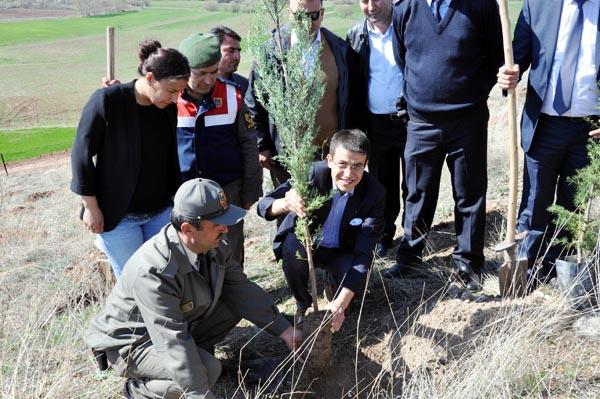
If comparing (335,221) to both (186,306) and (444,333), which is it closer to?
(444,333)

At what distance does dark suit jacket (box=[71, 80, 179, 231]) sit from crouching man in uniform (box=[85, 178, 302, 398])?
68cm

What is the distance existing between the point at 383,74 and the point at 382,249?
152 centimetres

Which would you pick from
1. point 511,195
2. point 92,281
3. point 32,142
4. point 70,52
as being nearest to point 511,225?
point 511,195

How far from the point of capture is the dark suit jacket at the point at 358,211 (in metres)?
Result: 3.86

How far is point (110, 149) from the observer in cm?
375

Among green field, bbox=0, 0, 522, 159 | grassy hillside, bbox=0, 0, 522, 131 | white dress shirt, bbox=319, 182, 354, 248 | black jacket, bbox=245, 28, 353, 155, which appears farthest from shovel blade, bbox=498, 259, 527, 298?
grassy hillside, bbox=0, 0, 522, 131

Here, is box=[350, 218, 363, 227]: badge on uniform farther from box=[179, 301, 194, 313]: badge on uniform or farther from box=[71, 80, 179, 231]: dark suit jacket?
box=[71, 80, 179, 231]: dark suit jacket

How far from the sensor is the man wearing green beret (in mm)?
4238

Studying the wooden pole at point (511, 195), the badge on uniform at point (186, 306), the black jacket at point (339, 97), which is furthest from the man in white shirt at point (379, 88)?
the badge on uniform at point (186, 306)

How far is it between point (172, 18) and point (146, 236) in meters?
64.2

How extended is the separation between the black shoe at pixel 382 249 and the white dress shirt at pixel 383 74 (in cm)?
120

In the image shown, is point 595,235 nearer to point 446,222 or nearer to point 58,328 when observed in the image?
point 446,222

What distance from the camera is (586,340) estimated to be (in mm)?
3412

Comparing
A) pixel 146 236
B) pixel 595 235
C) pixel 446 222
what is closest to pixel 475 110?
pixel 595 235
